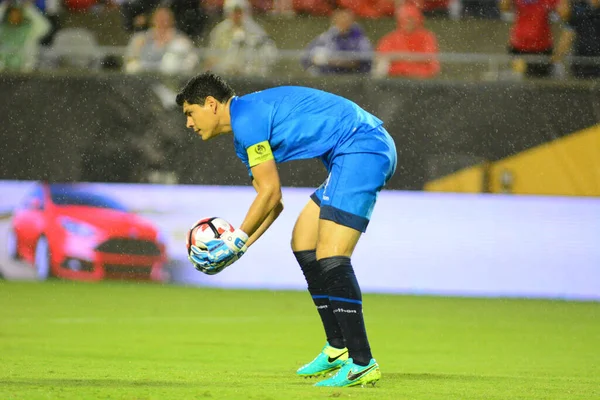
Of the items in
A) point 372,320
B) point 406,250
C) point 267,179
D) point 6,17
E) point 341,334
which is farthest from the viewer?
point 6,17

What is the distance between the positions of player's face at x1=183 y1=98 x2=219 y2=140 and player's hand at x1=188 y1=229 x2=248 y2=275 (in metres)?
0.66

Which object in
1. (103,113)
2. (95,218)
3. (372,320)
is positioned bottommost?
(372,320)

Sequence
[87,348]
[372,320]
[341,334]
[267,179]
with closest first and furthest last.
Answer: [267,179], [341,334], [87,348], [372,320]

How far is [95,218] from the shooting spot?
582 inches

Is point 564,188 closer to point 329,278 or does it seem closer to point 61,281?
point 61,281

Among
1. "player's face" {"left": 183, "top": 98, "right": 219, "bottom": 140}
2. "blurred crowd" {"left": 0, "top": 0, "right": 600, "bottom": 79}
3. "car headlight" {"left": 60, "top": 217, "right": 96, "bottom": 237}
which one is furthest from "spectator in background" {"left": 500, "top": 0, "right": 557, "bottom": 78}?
"player's face" {"left": 183, "top": 98, "right": 219, "bottom": 140}

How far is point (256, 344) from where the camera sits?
9547mm

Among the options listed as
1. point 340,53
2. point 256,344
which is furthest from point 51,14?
point 256,344

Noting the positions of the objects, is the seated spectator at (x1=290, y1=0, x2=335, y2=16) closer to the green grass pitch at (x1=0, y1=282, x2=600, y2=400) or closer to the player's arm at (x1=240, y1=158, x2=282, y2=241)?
the green grass pitch at (x1=0, y1=282, x2=600, y2=400)

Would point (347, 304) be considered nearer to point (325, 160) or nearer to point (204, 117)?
point (325, 160)

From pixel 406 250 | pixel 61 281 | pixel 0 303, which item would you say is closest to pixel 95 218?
pixel 61 281

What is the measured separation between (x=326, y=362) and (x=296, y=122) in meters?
1.54

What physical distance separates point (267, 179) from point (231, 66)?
886 centimetres

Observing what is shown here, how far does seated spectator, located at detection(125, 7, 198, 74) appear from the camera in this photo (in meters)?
15.3
